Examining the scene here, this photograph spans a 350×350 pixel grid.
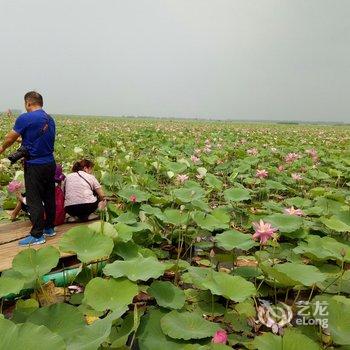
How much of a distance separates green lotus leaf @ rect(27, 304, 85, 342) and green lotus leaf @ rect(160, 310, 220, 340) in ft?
1.24

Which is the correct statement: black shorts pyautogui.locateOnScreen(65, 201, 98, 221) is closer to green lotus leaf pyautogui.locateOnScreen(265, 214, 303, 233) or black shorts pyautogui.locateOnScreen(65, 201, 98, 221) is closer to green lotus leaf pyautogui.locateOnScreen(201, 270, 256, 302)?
green lotus leaf pyautogui.locateOnScreen(265, 214, 303, 233)

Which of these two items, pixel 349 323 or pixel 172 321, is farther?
pixel 172 321

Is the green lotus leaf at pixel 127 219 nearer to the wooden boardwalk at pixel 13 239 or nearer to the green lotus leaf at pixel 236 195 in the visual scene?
the wooden boardwalk at pixel 13 239

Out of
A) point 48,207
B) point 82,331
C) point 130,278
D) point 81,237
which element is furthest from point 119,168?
point 82,331

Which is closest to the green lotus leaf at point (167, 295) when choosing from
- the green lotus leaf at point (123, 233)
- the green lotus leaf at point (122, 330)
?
the green lotus leaf at point (122, 330)

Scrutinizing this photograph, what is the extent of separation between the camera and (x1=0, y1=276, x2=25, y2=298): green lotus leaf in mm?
1898

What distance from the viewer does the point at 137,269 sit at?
212 cm

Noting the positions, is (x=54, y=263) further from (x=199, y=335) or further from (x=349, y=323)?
(x=349, y=323)

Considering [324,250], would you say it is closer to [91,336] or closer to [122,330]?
[122,330]

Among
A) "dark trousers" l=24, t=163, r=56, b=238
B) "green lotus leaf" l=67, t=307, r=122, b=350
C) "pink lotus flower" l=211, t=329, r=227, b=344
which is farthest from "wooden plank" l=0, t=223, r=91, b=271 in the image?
"pink lotus flower" l=211, t=329, r=227, b=344

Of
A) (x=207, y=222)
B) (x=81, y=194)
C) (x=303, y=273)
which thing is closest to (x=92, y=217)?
(x=81, y=194)

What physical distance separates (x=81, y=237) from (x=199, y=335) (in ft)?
3.24

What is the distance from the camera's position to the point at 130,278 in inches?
79.0

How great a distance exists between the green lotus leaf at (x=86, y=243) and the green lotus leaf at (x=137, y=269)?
0.19m
